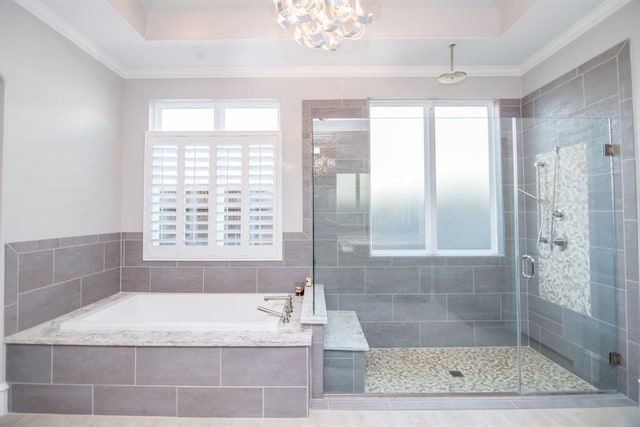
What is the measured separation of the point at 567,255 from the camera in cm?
239

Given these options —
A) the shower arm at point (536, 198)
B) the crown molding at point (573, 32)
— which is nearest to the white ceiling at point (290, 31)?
the crown molding at point (573, 32)

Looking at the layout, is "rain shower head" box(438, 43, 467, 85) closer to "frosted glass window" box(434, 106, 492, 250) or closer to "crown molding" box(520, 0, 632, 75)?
"frosted glass window" box(434, 106, 492, 250)

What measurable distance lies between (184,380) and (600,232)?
293 centimetres

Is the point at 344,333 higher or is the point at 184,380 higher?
the point at 344,333

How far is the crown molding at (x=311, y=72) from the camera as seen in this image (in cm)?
288

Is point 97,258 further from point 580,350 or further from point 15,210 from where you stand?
point 580,350

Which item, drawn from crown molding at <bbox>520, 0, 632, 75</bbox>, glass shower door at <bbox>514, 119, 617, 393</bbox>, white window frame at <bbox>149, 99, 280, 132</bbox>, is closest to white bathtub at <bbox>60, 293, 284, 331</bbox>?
white window frame at <bbox>149, 99, 280, 132</bbox>

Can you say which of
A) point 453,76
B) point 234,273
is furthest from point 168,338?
point 453,76

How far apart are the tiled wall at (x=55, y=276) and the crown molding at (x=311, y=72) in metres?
1.56

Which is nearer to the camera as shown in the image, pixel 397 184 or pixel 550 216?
pixel 550 216

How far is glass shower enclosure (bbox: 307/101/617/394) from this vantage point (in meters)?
2.33

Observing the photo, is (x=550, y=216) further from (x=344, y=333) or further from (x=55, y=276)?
(x=55, y=276)

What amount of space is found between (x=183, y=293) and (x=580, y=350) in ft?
10.6

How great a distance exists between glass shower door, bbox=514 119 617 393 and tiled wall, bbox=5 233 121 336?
3349 millimetres
